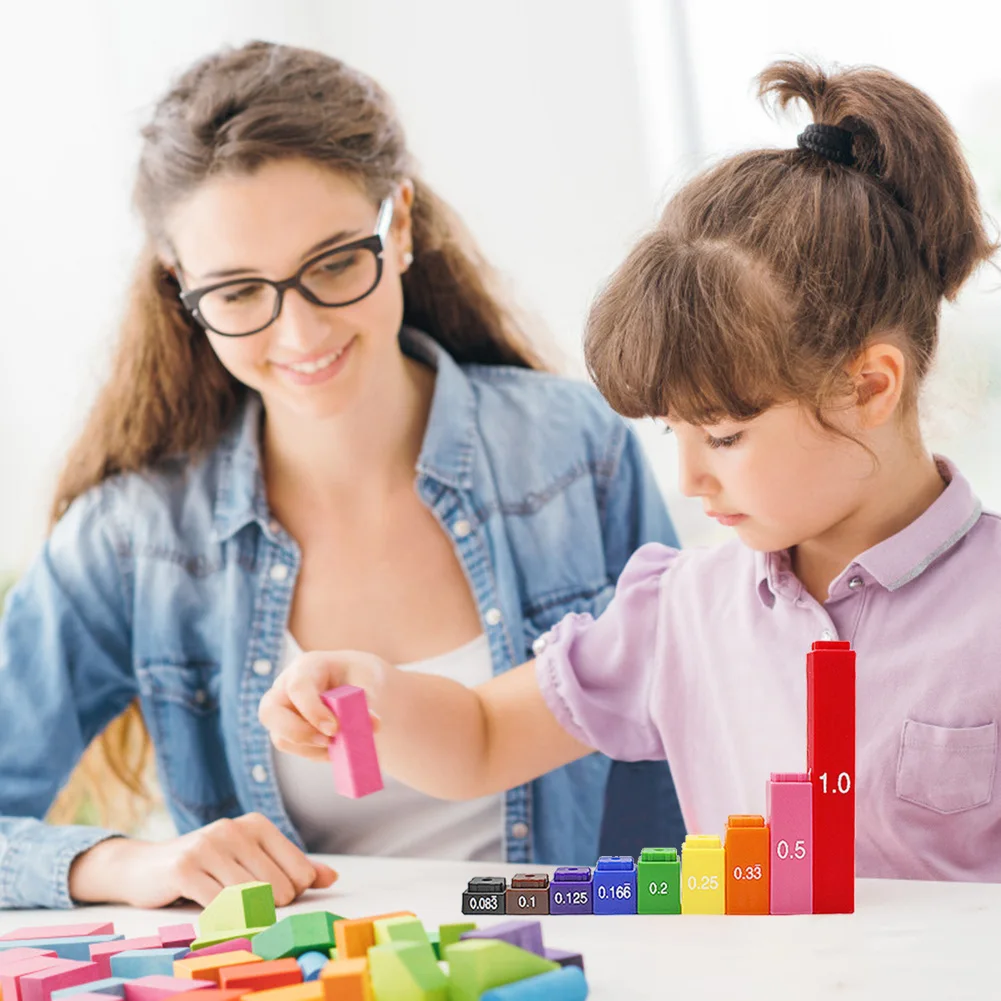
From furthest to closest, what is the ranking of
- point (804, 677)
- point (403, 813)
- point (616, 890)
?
point (403, 813) → point (804, 677) → point (616, 890)

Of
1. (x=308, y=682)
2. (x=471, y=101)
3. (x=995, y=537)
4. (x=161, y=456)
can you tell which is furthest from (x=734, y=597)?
(x=471, y=101)

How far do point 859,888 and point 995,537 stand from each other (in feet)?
0.94

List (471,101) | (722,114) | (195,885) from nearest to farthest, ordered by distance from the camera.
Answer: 1. (195,885)
2. (722,114)
3. (471,101)

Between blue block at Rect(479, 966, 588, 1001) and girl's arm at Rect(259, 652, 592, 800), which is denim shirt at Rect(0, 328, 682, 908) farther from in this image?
blue block at Rect(479, 966, 588, 1001)

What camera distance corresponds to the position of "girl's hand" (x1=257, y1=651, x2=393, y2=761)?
990mm

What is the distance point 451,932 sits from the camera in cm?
79

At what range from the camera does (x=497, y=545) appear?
148 centimetres

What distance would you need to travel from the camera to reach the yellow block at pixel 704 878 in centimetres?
87

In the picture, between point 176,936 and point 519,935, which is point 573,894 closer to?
point 519,935

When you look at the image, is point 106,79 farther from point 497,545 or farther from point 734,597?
point 734,597

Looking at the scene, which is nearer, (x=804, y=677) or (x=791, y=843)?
(x=791, y=843)

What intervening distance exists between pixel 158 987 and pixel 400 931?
0.14 metres

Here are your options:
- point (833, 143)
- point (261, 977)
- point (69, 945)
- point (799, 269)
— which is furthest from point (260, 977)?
point (833, 143)

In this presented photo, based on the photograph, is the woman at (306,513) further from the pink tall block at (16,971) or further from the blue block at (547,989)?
the blue block at (547,989)
